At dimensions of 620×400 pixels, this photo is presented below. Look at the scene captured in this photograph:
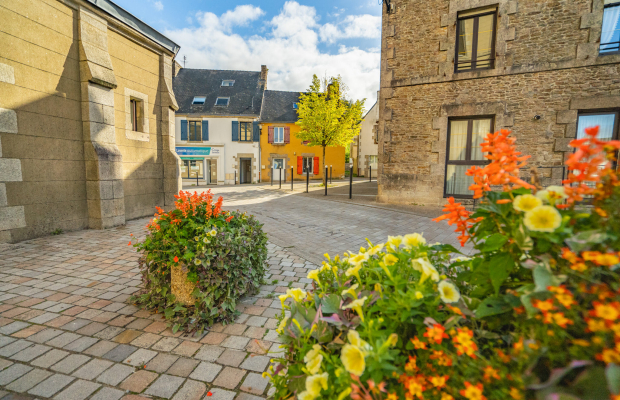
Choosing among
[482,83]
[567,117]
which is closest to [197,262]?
[482,83]

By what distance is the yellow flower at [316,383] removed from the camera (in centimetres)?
96

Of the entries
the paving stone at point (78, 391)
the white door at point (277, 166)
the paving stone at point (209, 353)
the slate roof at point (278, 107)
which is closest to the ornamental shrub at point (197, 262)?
the paving stone at point (209, 353)

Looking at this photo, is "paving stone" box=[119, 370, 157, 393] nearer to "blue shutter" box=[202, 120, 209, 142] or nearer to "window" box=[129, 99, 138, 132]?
"window" box=[129, 99, 138, 132]

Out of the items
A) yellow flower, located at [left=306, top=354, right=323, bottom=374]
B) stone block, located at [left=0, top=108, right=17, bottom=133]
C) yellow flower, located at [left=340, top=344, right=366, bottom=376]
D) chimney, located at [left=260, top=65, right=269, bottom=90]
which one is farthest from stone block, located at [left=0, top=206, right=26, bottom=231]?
chimney, located at [left=260, top=65, right=269, bottom=90]

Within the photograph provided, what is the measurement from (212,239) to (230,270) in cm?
36

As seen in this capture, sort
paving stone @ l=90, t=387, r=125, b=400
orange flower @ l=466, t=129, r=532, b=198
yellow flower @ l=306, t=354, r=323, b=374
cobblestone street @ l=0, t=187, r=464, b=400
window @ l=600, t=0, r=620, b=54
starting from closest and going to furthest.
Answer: yellow flower @ l=306, t=354, r=323, b=374, orange flower @ l=466, t=129, r=532, b=198, paving stone @ l=90, t=387, r=125, b=400, cobblestone street @ l=0, t=187, r=464, b=400, window @ l=600, t=0, r=620, b=54

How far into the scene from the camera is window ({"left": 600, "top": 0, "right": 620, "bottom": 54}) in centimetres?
750

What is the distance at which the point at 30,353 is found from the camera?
91.5 inches

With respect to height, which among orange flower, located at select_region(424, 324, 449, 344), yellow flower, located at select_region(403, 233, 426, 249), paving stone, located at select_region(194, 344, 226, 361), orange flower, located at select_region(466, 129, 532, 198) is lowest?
paving stone, located at select_region(194, 344, 226, 361)

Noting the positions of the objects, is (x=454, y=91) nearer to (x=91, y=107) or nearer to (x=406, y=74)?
(x=406, y=74)

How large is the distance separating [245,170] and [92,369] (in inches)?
948

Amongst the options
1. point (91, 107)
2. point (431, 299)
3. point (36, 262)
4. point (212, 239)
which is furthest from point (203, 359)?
point (91, 107)

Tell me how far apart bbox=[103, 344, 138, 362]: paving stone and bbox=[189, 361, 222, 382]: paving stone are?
615mm

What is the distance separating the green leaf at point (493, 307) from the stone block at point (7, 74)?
24.0ft
